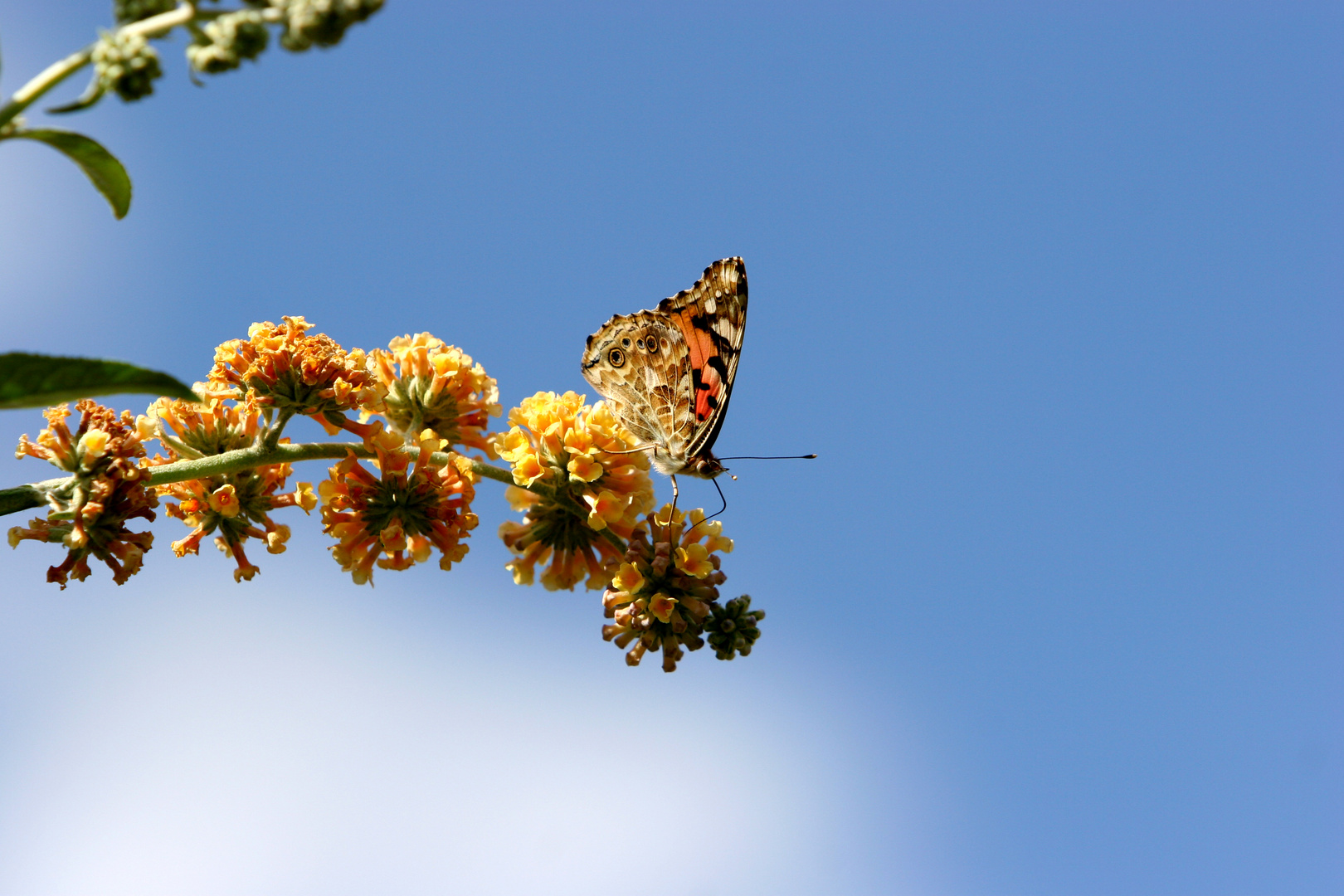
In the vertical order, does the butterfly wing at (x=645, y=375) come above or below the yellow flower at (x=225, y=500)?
above

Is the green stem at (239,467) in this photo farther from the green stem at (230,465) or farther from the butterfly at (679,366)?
the butterfly at (679,366)

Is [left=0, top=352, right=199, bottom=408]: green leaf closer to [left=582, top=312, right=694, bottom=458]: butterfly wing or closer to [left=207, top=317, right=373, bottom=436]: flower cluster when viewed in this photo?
[left=207, top=317, right=373, bottom=436]: flower cluster

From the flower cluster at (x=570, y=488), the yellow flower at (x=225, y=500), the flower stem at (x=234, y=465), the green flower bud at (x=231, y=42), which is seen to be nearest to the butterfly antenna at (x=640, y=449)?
the flower cluster at (x=570, y=488)

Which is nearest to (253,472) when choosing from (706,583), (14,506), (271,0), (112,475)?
(112,475)

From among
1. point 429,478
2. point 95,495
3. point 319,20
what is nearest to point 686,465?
point 429,478

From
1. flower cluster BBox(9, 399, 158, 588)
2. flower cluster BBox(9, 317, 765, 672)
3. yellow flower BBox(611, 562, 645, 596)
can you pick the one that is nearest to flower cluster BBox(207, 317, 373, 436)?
flower cluster BBox(9, 317, 765, 672)

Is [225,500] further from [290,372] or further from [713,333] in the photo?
[713,333]

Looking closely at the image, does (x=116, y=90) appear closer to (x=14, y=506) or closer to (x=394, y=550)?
(x=14, y=506)
